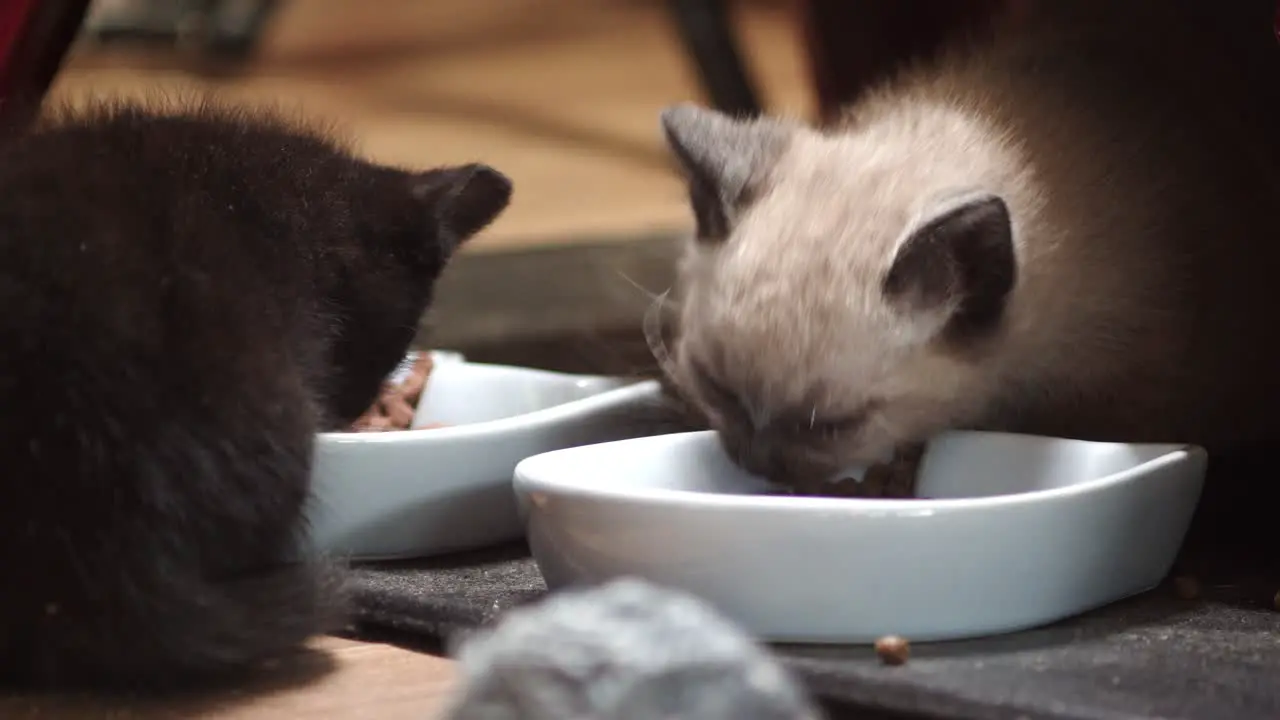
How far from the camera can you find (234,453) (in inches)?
42.2

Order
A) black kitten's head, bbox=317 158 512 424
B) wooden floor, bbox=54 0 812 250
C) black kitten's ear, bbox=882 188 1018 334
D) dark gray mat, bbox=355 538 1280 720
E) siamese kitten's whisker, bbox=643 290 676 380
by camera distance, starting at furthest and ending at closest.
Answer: wooden floor, bbox=54 0 812 250 → siamese kitten's whisker, bbox=643 290 676 380 → black kitten's head, bbox=317 158 512 424 → black kitten's ear, bbox=882 188 1018 334 → dark gray mat, bbox=355 538 1280 720

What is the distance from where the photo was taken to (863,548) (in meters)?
1.05

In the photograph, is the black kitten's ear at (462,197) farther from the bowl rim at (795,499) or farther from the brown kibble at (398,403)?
the bowl rim at (795,499)

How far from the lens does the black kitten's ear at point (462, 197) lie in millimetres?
1403

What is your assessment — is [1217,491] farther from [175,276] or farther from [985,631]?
[175,276]

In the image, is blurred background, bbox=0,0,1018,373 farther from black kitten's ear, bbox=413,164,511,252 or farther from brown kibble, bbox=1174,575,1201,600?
brown kibble, bbox=1174,575,1201,600

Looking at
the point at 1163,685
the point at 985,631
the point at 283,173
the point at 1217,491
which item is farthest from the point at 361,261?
the point at 1217,491

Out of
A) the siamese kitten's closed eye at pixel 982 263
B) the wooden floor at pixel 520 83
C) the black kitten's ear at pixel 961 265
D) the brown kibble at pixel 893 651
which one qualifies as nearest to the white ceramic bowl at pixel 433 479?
the siamese kitten's closed eye at pixel 982 263

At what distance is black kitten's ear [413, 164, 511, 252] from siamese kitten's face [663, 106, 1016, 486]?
21 cm

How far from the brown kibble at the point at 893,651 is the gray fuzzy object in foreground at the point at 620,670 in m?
0.20

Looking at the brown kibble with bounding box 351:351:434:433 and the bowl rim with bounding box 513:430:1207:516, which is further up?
the bowl rim with bounding box 513:430:1207:516

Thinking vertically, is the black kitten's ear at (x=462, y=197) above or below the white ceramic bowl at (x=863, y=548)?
above

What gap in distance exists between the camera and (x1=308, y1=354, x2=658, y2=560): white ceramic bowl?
1.29 m

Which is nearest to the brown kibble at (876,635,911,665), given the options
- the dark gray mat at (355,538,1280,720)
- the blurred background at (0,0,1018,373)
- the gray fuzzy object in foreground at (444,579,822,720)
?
the dark gray mat at (355,538,1280,720)
